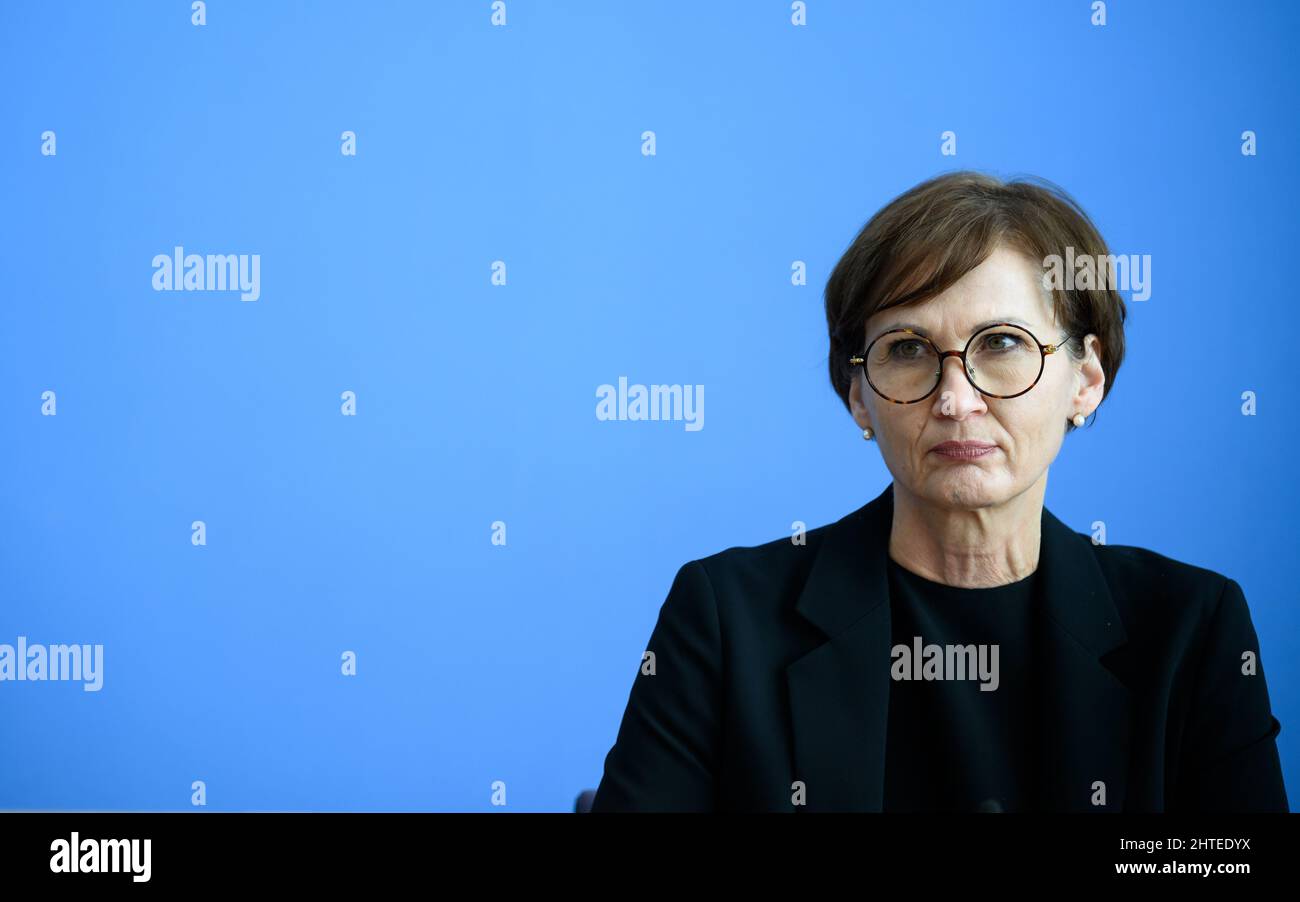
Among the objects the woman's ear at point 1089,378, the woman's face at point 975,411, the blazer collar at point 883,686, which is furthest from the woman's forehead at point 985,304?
the blazer collar at point 883,686

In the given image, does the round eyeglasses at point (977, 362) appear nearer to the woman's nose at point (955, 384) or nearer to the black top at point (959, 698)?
the woman's nose at point (955, 384)

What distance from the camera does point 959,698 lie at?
138cm

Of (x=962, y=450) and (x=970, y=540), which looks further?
(x=970, y=540)

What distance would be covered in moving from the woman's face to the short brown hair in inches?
0.8

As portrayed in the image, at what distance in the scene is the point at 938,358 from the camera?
1.36 metres

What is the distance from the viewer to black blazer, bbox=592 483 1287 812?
4.38ft

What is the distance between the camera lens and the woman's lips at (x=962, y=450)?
1366 millimetres

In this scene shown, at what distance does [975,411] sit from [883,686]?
Answer: 0.32 metres

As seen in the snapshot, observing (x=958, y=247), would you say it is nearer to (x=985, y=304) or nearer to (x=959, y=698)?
(x=985, y=304)

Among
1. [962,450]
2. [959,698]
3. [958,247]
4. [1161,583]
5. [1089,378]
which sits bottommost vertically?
[959,698]

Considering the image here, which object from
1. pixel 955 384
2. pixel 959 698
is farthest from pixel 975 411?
pixel 959 698
